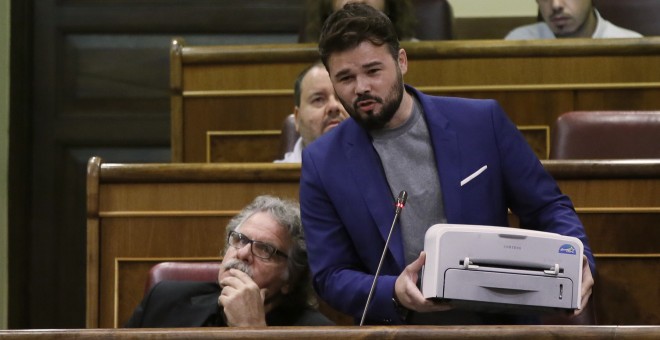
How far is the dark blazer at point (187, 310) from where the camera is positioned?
1.19 metres

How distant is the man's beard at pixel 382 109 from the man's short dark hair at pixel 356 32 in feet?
0.12

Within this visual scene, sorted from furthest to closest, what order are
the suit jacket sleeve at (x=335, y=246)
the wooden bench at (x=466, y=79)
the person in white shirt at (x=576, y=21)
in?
the person in white shirt at (x=576, y=21)
the wooden bench at (x=466, y=79)
the suit jacket sleeve at (x=335, y=246)

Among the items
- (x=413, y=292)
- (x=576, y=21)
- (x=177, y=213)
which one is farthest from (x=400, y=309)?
(x=576, y=21)

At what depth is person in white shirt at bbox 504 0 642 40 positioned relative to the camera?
6.42ft

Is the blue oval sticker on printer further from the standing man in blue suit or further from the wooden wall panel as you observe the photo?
the wooden wall panel

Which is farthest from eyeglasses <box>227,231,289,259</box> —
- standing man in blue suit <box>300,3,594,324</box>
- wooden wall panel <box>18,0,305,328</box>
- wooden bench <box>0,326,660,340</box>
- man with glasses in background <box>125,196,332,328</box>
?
wooden wall panel <box>18,0,305,328</box>

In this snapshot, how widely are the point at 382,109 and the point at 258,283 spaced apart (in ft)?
0.80

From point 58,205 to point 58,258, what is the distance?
105 millimetres

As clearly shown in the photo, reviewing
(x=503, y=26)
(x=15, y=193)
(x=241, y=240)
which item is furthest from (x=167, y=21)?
(x=241, y=240)

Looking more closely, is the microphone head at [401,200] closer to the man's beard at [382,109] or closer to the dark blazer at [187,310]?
the man's beard at [382,109]

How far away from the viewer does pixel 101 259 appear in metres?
1.39

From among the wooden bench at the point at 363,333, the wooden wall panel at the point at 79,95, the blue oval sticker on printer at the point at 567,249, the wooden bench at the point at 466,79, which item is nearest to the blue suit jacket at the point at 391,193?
the blue oval sticker on printer at the point at 567,249

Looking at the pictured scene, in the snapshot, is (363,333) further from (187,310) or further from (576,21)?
(576,21)

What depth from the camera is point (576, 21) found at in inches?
77.2
